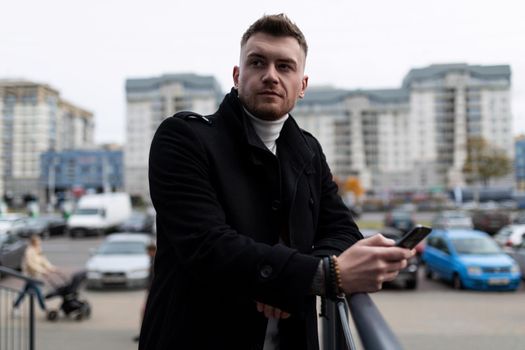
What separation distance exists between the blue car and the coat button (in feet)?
45.9

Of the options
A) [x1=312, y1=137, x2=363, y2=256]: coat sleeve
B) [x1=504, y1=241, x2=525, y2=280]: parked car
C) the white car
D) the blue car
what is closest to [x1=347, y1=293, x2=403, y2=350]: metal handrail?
[x1=312, y1=137, x2=363, y2=256]: coat sleeve

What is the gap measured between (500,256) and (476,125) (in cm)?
9394

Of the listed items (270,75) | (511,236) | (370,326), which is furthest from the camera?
(511,236)

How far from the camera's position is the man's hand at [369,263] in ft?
4.30

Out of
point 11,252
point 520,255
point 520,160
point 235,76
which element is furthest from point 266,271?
point 520,160

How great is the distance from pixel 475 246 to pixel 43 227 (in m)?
29.3

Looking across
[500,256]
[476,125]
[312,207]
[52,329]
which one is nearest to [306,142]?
[312,207]

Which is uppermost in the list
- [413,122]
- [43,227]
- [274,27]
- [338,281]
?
Answer: [413,122]

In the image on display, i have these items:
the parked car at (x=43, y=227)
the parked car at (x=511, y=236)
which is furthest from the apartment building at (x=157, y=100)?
the parked car at (x=511, y=236)

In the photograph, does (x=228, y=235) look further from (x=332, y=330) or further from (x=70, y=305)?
(x=70, y=305)

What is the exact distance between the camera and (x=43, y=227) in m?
34.8

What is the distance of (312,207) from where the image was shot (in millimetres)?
1707

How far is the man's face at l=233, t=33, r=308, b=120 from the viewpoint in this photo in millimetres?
1581

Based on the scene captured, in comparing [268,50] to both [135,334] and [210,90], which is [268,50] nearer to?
[135,334]
